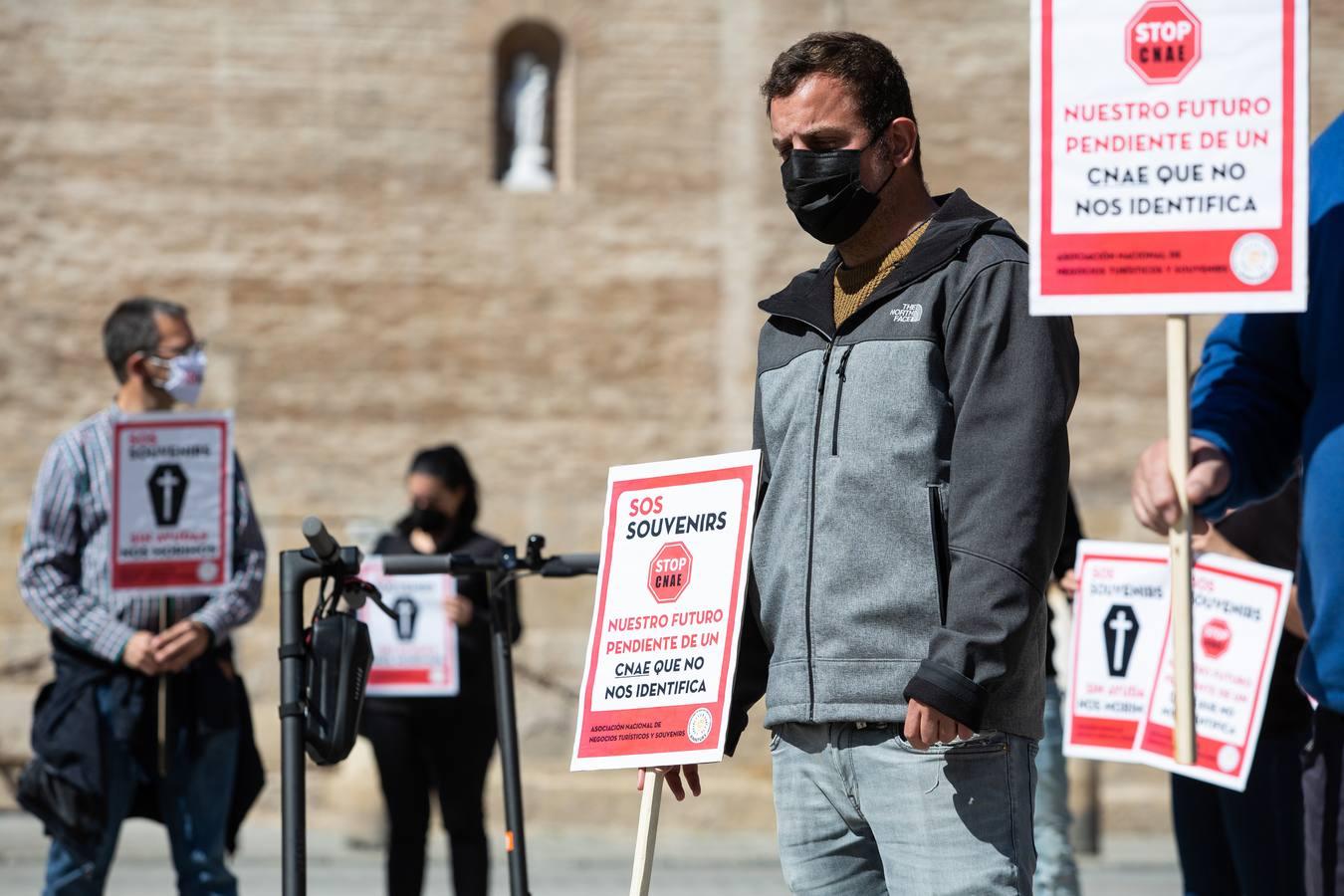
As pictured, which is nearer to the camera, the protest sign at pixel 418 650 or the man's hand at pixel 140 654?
the man's hand at pixel 140 654

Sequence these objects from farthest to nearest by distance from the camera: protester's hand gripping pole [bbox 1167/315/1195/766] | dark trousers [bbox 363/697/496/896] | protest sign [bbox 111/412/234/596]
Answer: dark trousers [bbox 363/697/496/896] < protest sign [bbox 111/412/234/596] < protester's hand gripping pole [bbox 1167/315/1195/766]

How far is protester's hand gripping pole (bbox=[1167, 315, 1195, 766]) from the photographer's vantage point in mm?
3273

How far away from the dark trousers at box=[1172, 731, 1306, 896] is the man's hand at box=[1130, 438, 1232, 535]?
2404mm

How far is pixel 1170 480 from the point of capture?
331 cm

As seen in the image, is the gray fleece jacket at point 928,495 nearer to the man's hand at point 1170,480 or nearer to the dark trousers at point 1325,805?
the man's hand at point 1170,480

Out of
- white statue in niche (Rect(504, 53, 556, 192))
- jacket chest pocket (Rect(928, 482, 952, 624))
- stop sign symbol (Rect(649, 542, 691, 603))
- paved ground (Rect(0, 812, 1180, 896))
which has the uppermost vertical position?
white statue in niche (Rect(504, 53, 556, 192))

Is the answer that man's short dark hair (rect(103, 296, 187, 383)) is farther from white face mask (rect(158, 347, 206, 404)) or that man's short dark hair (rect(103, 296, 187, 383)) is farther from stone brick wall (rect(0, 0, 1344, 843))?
stone brick wall (rect(0, 0, 1344, 843))

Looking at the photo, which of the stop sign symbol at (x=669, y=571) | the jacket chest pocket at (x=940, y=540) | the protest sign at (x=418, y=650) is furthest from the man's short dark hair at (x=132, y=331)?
the jacket chest pocket at (x=940, y=540)

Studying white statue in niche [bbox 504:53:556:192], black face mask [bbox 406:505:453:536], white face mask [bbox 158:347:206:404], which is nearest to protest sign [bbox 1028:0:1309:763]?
white face mask [bbox 158:347:206:404]

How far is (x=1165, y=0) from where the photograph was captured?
351 centimetres

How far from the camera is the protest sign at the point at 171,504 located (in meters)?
6.16

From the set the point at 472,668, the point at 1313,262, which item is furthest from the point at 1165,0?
the point at 472,668

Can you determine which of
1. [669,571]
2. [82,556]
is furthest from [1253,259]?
[82,556]

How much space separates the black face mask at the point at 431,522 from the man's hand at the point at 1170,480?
4906mm
